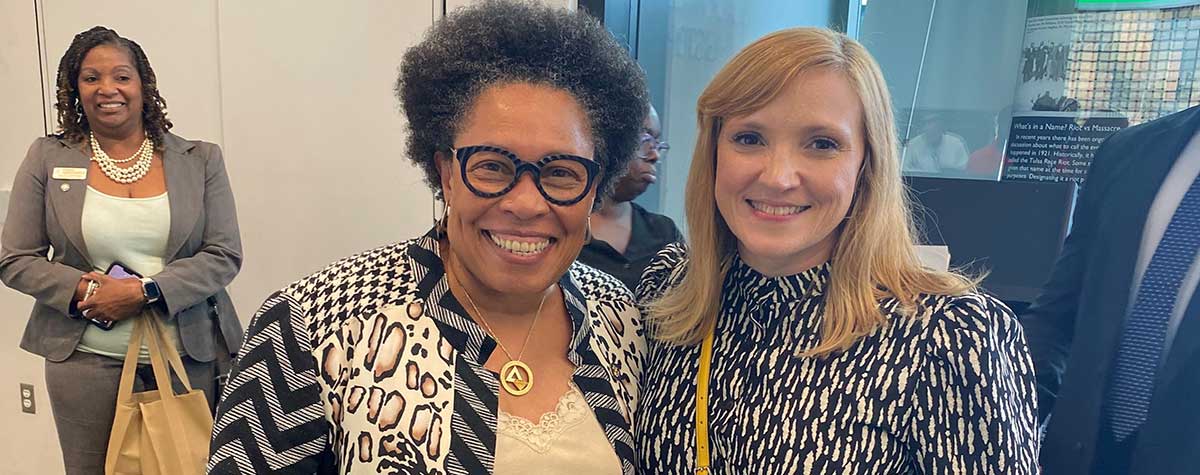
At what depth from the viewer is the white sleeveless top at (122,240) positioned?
2.45 metres

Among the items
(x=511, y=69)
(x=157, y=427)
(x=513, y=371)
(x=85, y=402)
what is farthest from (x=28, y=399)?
(x=511, y=69)

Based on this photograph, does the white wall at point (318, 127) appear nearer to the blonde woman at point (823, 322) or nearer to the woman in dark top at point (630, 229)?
the woman in dark top at point (630, 229)

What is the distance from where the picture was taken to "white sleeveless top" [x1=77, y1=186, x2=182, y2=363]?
8.02 ft

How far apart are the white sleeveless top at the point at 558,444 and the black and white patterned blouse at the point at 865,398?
94 mm

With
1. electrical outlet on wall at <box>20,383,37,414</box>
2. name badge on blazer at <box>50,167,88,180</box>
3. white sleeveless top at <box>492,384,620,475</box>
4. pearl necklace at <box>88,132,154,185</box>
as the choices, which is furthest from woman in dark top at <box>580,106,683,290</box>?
electrical outlet on wall at <box>20,383,37,414</box>

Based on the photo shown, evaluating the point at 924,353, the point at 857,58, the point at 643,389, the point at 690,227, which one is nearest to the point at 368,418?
the point at 643,389

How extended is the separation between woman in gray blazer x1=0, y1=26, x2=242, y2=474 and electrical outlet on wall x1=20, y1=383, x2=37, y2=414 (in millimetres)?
1401

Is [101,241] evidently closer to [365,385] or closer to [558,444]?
[365,385]

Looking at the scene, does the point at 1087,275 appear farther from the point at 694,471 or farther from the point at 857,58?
the point at 694,471

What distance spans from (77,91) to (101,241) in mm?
→ 503

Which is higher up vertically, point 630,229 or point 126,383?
point 630,229

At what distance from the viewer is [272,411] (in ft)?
3.74

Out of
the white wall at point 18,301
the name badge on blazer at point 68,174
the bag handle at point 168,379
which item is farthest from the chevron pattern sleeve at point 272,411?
the white wall at point 18,301

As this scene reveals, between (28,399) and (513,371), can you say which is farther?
(28,399)
